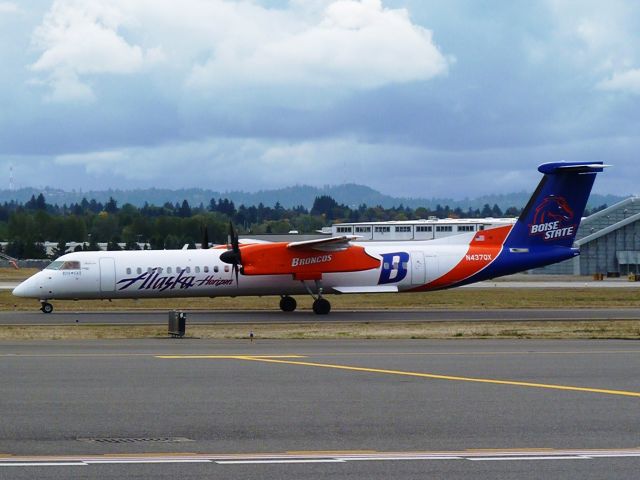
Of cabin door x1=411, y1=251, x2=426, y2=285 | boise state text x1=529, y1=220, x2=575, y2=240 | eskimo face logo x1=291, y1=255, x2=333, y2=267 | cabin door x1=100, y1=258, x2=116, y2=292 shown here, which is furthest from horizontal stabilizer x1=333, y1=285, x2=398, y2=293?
cabin door x1=100, y1=258, x2=116, y2=292

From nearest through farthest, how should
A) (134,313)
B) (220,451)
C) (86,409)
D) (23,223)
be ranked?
1. (220,451)
2. (86,409)
3. (134,313)
4. (23,223)

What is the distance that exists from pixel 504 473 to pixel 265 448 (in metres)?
2.92

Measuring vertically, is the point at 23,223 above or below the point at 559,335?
above

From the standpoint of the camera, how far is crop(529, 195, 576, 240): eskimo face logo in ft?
141

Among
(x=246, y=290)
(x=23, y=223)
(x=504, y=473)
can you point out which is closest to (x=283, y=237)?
(x=246, y=290)

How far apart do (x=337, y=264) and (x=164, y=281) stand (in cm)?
743

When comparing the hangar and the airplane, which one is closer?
the airplane

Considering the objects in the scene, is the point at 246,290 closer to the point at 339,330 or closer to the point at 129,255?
the point at 129,255

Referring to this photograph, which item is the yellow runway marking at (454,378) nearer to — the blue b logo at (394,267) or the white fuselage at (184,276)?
the white fuselage at (184,276)

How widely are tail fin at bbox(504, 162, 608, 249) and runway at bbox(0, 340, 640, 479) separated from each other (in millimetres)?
19866

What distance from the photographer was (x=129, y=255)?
142ft

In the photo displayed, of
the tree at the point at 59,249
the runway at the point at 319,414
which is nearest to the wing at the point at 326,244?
the runway at the point at 319,414

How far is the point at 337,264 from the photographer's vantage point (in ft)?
141

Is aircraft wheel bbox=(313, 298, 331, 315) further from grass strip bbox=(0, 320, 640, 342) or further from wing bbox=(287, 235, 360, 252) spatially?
grass strip bbox=(0, 320, 640, 342)
